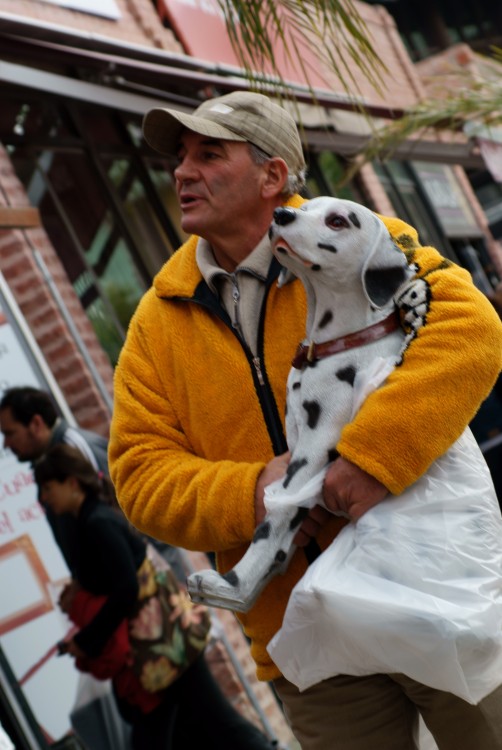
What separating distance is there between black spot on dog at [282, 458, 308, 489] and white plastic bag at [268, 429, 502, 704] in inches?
6.5

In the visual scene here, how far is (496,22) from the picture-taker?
27312 mm

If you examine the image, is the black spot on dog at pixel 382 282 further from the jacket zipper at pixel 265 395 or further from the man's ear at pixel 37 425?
the man's ear at pixel 37 425

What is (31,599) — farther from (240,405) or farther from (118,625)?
(240,405)

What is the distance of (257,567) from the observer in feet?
8.41

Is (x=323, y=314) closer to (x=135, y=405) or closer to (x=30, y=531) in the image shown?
(x=135, y=405)

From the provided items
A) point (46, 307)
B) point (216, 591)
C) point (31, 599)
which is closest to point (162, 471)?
point (216, 591)

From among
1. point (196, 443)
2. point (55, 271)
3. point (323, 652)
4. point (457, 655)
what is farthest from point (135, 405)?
point (55, 271)

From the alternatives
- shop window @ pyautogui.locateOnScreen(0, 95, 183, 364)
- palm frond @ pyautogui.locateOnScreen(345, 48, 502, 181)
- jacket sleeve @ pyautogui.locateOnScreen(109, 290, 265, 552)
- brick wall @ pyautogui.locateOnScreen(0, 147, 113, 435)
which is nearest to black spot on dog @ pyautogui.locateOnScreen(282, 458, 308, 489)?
jacket sleeve @ pyautogui.locateOnScreen(109, 290, 265, 552)

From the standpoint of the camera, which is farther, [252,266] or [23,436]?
[23,436]

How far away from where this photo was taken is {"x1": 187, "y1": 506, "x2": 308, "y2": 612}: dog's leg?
256cm

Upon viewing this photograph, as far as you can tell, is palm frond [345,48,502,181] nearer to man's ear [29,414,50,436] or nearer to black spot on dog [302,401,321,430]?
man's ear [29,414,50,436]

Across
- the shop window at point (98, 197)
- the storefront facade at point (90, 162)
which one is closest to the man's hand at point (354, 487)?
the storefront facade at point (90, 162)

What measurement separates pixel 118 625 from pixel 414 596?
3.13 m

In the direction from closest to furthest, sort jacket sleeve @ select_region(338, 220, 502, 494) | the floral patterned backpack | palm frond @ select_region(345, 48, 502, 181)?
jacket sleeve @ select_region(338, 220, 502, 494) → the floral patterned backpack → palm frond @ select_region(345, 48, 502, 181)
